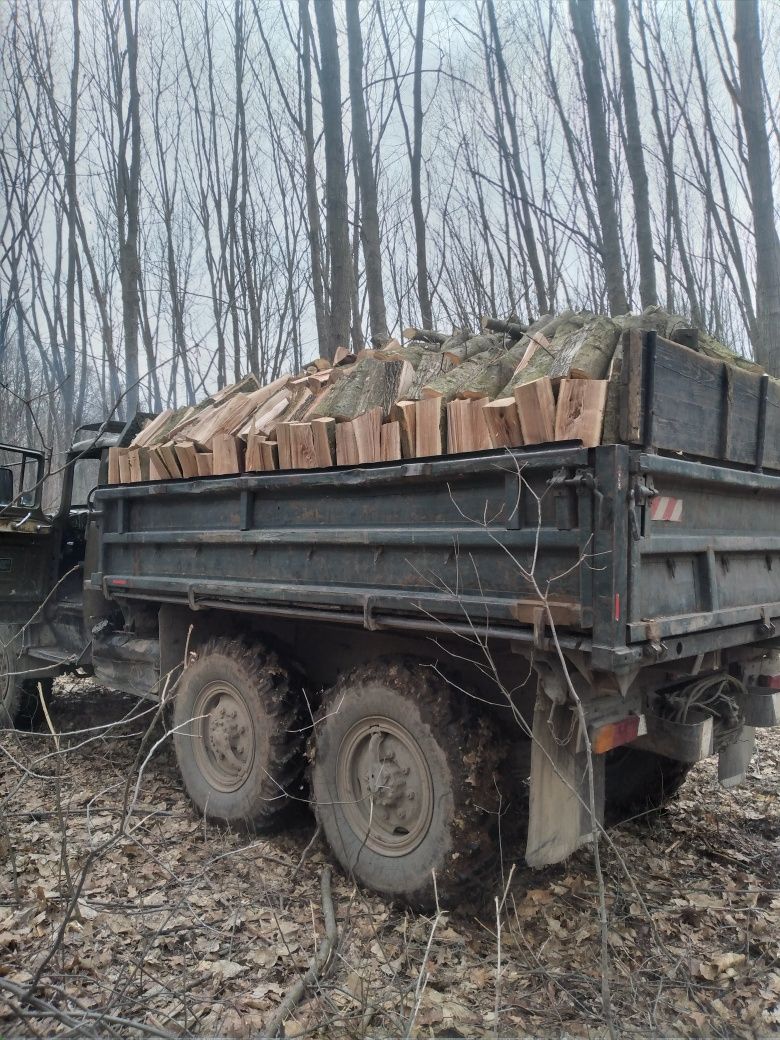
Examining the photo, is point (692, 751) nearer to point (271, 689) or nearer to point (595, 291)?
point (271, 689)

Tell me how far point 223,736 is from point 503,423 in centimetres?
257

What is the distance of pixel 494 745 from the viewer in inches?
125


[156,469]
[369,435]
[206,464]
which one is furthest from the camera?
[156,469]

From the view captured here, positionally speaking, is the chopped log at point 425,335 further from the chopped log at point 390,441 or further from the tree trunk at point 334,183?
the tree trunk at point 334,183

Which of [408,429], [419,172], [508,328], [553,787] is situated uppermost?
[419,172]

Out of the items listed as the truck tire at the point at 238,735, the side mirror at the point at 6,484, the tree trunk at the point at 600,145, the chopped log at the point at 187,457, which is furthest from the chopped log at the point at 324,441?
the tree trunk at the point at 600,145

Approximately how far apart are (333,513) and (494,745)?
4.31 feet

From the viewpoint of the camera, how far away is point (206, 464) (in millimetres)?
4207

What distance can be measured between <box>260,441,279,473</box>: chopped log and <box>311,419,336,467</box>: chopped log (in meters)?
0.31

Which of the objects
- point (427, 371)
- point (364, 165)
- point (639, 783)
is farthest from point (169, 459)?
point (364, 165)

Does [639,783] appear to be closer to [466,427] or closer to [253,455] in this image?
[466,427]

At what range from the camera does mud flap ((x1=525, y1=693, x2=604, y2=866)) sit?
283cm

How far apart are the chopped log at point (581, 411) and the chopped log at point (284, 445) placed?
155cm

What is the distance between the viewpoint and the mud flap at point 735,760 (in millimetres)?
3561
